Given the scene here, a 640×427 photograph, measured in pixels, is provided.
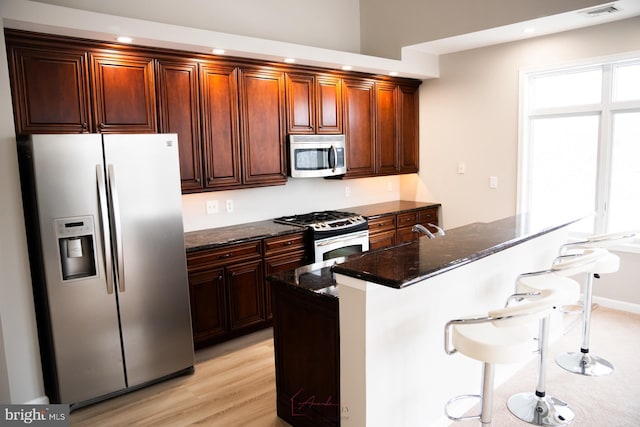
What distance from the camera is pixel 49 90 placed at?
3.03 m

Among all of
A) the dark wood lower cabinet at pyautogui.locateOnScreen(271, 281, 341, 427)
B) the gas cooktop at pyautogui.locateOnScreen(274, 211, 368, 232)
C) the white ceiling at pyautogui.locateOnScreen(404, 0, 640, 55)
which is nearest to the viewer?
the dark wood lower cabinet at pyautogui.locateOnScreen(271, 281, 341, 427)

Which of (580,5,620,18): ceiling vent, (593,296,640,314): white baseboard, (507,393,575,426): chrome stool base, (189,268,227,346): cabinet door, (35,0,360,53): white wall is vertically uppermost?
(35,0,360,53): white wall

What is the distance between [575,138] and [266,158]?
308 centimetres

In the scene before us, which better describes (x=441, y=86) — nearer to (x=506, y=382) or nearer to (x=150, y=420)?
(x=506, y=382)

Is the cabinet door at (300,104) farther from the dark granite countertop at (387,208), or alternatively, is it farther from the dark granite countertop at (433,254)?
the dark granite countertop at (433,254)

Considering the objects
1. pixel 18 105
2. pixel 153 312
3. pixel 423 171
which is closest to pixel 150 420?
pixel 153 312

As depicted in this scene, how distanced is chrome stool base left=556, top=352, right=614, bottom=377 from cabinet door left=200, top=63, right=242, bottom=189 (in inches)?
117

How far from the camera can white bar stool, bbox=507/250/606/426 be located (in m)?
2.54

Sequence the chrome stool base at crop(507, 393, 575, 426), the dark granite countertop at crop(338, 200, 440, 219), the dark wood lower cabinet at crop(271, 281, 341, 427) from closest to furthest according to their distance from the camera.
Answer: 1. the dark wood lower cabinet at crop(271, 281, 341, 427)
2. the chrome stool base at crop(507, 393, 575, 426)
3. the dark granite countertop at crop(338, 200, 440, 219)

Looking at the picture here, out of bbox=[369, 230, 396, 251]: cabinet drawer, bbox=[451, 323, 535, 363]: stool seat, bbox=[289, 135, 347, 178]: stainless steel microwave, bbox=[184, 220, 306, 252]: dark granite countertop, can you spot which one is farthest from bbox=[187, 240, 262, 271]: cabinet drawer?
bbox=[451, 323, 535, 363]: stool seat

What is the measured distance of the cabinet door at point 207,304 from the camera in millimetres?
3576

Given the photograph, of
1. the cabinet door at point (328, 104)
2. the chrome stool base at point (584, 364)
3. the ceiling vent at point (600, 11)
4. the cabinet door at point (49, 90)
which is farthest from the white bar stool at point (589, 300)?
the cabinet door at point (49, 90)

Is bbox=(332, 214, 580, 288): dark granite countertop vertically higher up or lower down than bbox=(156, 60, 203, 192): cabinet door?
lower down

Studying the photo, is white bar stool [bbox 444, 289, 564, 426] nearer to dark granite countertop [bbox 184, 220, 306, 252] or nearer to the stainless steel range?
dark granite countertop [bbox 184, 220, 306, 252]
